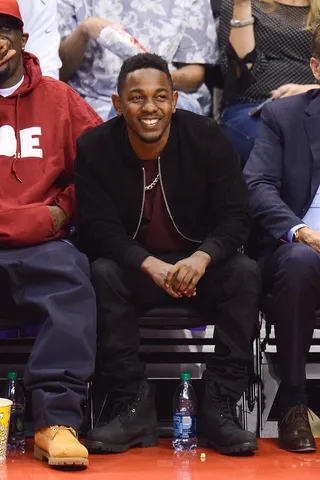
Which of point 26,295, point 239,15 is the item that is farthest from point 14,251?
point 239,15

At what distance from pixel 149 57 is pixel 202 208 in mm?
571

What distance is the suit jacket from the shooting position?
3654 mm

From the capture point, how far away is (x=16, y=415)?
335 cm

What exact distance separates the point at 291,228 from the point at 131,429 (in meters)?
0.91

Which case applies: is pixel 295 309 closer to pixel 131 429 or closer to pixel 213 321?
pixel 213 321

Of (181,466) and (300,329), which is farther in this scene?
(300,329)

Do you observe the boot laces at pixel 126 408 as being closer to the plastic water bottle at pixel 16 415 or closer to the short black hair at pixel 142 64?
the plastic water bottle at pixel 16 415

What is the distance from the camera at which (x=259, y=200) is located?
3641mm

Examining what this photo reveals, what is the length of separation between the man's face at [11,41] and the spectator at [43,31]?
0.50 metres

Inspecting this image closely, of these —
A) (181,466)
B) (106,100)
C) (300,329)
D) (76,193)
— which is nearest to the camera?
(181,466)

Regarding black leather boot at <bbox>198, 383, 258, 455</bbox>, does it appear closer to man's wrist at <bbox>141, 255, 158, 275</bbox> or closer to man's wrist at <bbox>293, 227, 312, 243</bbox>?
man's wrist at <bbox>141, 255, 158, 275</bbox>

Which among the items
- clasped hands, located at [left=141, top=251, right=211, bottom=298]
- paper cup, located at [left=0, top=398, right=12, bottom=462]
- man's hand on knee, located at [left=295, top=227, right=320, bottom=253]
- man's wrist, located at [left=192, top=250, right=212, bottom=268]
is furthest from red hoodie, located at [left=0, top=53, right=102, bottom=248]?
man's hand on knee, located at [left=295, top=227, right=320, bottom=253]

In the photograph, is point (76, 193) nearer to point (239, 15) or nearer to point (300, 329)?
point (300, 329)

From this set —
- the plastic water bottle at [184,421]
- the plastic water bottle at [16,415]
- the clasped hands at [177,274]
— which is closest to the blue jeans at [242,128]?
→ the clasped hands at [177,274]
